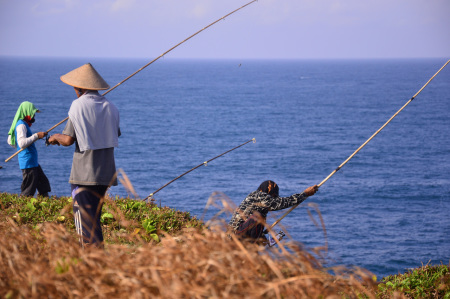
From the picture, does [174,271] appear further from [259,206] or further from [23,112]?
[23,112]

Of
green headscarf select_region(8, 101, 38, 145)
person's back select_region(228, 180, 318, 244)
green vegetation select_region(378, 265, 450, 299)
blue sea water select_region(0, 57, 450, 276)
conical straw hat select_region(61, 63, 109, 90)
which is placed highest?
conical straw hat select_region(61, 63, 109, 90)

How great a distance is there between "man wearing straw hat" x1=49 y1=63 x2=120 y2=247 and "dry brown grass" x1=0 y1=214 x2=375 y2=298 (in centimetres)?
139

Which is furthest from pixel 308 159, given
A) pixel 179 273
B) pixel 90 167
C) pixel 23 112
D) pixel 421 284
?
pixel 179 273

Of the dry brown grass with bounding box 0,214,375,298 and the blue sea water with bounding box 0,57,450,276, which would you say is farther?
the blue sea water with bounding box 0,57,450,276

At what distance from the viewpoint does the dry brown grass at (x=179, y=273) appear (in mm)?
3752

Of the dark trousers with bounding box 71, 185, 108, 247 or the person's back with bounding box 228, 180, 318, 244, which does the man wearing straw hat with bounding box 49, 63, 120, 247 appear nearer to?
the dark trousers with bounding box 71, 185, 108, 247

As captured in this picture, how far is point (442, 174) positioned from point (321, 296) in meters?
84.8

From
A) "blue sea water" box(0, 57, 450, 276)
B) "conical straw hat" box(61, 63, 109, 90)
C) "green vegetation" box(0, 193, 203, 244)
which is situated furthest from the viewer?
"blue sea water" box(0, 57, 450, 276)

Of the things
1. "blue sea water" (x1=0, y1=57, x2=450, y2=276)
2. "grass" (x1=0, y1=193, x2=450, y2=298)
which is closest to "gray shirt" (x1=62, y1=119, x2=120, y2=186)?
"grass" (x1=0, y1=193, x2=450, y2=298)

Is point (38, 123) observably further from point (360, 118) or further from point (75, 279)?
point (75, 279)

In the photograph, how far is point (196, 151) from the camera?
Result: 319ft

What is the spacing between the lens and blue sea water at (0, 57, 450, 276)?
5891cm

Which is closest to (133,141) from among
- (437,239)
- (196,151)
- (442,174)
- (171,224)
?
(196,151)

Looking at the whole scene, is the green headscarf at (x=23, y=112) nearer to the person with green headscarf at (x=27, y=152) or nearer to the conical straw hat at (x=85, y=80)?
the person with green headscarf at (x=27, y=152)
